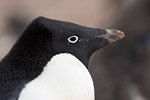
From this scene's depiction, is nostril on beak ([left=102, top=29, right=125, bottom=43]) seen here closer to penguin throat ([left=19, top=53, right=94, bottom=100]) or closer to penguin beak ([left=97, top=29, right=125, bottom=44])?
penguin beak ([left=97, top=29, right=125, bottom=44])

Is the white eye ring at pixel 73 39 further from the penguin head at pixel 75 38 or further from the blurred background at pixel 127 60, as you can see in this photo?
the blurred background at pixel 127 60

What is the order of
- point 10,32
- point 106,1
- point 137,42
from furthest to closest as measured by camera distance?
point 106,1, point 10,32, point 137,42

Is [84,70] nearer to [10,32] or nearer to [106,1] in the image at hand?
[10,32]

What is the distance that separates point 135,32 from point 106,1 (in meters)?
4.10

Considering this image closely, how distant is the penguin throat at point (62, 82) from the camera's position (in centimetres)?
228

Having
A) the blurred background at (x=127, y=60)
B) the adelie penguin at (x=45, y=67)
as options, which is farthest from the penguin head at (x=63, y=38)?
the blurred background at (x=127, y=60)

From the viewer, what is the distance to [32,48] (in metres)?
2.34

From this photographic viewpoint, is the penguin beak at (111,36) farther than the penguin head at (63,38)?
Yes

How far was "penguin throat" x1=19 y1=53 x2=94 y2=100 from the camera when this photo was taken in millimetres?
2277

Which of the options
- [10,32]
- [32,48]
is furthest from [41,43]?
[10,32]

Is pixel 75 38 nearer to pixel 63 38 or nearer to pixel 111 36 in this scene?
pixel 63 38

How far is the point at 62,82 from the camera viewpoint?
2.34 m

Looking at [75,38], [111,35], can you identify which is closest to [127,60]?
[111,35]

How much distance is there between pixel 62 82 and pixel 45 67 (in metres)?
0.09
